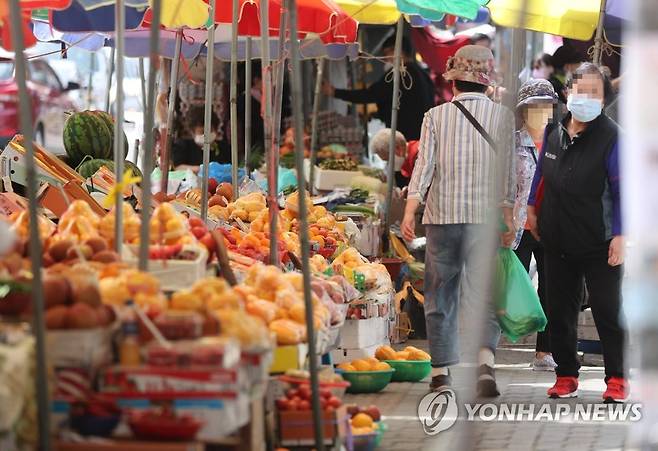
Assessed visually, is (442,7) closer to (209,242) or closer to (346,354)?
(346,354)

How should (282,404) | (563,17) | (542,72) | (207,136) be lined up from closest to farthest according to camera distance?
(282,404), (207,136), (563,17), (542,72)

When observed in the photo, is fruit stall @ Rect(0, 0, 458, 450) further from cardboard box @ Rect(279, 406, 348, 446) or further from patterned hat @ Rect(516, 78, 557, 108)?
patterned hat @ Rect(516, 78, 557, 108)

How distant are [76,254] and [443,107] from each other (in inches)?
138

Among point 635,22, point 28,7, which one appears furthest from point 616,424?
point 635,22

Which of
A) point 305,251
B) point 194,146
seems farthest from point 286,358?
point 194,146

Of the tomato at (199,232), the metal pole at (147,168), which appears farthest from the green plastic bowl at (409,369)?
the metal pole at (147,168)

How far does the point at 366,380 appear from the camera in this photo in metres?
9.22

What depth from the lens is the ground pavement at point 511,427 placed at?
7.66 m

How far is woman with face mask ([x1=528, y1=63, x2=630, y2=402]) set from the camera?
352 inches

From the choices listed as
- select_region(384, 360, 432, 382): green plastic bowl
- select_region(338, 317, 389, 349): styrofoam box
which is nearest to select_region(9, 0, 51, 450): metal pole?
select_region(338, 317, 389, 349): styrofoam box

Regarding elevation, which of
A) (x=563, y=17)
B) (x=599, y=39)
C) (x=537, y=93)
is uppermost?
(x=563, y=17)

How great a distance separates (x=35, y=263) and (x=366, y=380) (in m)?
4.41

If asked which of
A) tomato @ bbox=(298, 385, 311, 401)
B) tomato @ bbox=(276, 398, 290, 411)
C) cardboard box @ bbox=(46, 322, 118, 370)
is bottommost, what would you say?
tomato @ bbox=(276, 398, 290, 411)

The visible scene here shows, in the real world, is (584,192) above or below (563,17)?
below
